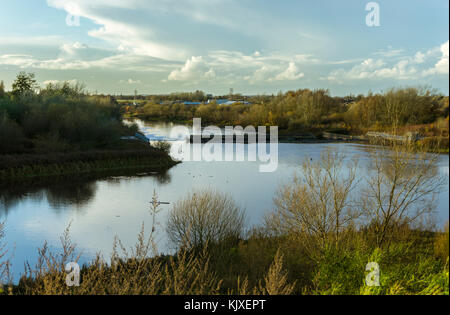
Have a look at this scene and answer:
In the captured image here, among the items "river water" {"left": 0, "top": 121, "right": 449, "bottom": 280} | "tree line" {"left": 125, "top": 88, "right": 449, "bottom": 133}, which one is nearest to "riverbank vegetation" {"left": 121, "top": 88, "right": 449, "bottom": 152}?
"tree line" {"left": 125, "top": 88, "right": 449, "bottom": 133}

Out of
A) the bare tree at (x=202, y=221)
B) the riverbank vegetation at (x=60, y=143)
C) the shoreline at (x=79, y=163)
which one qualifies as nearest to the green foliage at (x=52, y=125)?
the riverbank vegetation at (x=60, y=143)

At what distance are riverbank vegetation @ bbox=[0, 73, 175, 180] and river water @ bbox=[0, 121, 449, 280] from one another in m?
2.06

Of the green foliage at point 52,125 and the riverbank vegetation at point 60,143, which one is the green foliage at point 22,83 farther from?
the green foliage at point 52,125

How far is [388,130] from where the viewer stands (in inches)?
392

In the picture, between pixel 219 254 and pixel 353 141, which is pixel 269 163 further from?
pixel 219 254

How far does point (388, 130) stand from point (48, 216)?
1181 cm

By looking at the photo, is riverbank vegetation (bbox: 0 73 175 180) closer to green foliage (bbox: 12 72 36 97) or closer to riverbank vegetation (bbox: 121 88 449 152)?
riverbank vegetation (bbox: 121 88 449 152)

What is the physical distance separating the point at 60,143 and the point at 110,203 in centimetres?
1011

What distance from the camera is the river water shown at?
10648 millimetres

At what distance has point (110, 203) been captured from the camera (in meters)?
15.4

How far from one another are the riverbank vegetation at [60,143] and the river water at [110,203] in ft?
6.74

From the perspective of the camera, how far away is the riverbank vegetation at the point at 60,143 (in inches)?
822
